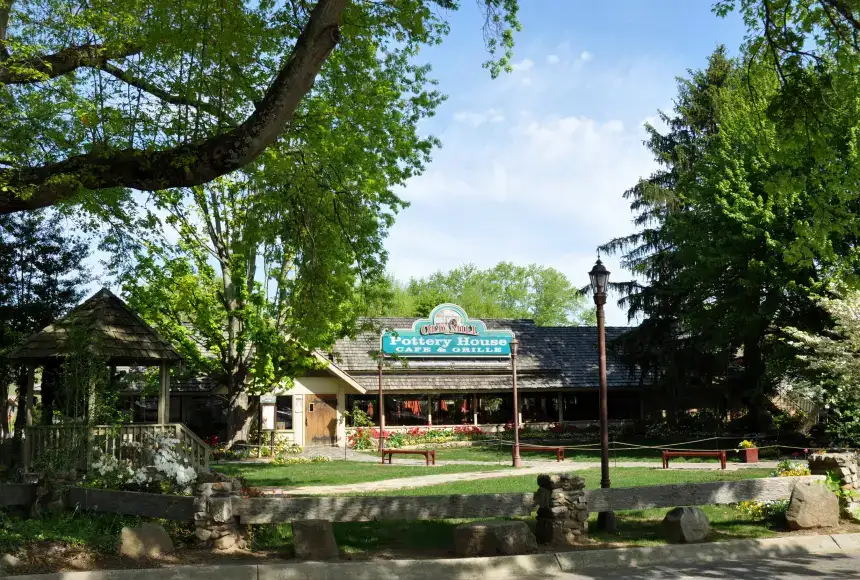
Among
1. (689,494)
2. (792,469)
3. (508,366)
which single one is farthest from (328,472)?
(508,366)

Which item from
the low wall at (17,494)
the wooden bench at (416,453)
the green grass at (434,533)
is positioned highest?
the low wall at (17,494)

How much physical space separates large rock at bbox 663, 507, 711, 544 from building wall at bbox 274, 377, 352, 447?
23.3m

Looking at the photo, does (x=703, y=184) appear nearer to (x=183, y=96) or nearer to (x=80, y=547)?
(x=183, y=96)

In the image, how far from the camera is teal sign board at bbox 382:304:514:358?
1437 inches

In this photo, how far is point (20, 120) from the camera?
13.6 m

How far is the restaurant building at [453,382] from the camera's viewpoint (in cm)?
3269

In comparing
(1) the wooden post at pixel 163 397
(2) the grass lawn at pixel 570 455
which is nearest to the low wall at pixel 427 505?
(1) the wooden post at pixel 163 397

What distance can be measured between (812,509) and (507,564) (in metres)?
4.94

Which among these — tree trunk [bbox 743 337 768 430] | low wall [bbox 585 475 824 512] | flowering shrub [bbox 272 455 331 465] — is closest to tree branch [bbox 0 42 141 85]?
low wall [bbox 585 475 824 512]

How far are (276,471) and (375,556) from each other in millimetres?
13497

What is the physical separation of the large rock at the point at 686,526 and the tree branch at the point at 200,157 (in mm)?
7309

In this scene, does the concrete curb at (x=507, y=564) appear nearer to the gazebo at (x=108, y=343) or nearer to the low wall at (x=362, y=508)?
the low wall at (x=362, y=508)

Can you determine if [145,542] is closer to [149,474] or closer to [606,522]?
[149,474]

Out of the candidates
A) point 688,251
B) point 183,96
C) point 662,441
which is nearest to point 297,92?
point 183,96
